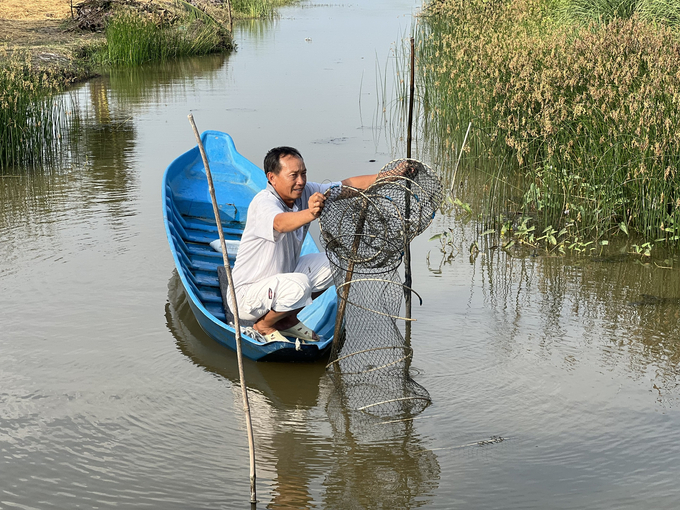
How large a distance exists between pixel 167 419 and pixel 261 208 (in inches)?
48.1

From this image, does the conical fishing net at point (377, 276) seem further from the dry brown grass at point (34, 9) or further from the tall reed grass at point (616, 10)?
the dry brown grass at point (34, 9)

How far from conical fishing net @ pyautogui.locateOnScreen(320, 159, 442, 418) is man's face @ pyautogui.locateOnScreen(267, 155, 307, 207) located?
0.33 meters

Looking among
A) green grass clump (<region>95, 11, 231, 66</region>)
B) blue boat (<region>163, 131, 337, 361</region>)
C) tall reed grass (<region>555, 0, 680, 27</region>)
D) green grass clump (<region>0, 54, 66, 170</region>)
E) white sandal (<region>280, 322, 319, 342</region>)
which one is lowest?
white sandal (<region>280, 322, 319, 342</region>)

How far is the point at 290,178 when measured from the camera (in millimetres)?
4516

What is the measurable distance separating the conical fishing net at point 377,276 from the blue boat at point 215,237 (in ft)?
0.61

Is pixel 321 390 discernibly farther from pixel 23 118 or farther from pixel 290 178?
pixel 23 118

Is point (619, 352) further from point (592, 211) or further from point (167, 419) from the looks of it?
point (167, 419)

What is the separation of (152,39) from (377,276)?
14.2m

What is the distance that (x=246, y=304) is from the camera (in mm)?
4777

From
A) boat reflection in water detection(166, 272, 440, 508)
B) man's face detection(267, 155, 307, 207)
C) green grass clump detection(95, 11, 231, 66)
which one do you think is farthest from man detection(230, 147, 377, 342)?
green grass clump detection(95, 11, 231, 66)

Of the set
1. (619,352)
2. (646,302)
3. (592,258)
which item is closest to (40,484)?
(619,352)

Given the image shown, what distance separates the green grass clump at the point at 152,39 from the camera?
55.8ft

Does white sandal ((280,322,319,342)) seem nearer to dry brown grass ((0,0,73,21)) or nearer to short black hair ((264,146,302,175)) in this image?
short black hair ((264,146,302,175))

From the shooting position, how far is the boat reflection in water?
3.66m
